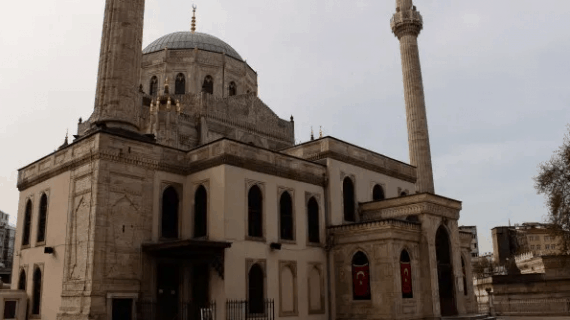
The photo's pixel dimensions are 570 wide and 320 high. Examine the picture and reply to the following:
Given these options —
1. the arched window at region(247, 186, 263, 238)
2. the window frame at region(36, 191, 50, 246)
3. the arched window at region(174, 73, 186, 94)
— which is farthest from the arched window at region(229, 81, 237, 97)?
the window frame at region(36, 191, 50, 246)

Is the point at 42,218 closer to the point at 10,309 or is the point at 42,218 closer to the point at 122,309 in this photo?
the point at 10,309

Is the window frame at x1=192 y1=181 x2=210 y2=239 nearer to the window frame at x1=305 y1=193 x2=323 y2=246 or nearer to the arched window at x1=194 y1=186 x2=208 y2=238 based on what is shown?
the arched window at x1=194 y1=186 x2=208 y2=238

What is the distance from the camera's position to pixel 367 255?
22672 millimetres

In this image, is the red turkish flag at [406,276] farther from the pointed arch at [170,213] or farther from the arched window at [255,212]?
the pointed arch at [170,213]

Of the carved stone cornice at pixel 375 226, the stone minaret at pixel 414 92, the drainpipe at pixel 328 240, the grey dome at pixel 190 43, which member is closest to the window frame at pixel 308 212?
the drainpipe at pixel 328 240

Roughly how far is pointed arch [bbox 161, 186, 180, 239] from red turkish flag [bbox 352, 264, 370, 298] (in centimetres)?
812

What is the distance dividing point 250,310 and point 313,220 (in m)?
5.80

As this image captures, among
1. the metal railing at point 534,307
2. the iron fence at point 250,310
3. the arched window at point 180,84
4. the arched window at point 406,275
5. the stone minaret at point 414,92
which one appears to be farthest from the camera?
the arched window at point 180,84

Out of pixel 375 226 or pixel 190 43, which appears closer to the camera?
pixel 375 226

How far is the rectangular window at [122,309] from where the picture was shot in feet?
60.8

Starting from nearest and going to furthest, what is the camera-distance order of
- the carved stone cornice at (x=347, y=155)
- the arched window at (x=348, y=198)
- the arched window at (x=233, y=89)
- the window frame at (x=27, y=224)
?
the window frame at (x=27, y=224) → the carved stone cornice at (x=347, y=155) → the arched window at (x=348, y=198) → the arched window at (x=233, y=89)

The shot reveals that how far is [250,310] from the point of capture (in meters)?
20.5

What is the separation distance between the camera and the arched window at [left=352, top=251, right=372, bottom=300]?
73.8ft

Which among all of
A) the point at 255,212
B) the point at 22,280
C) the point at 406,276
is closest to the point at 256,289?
the point at 255,212
